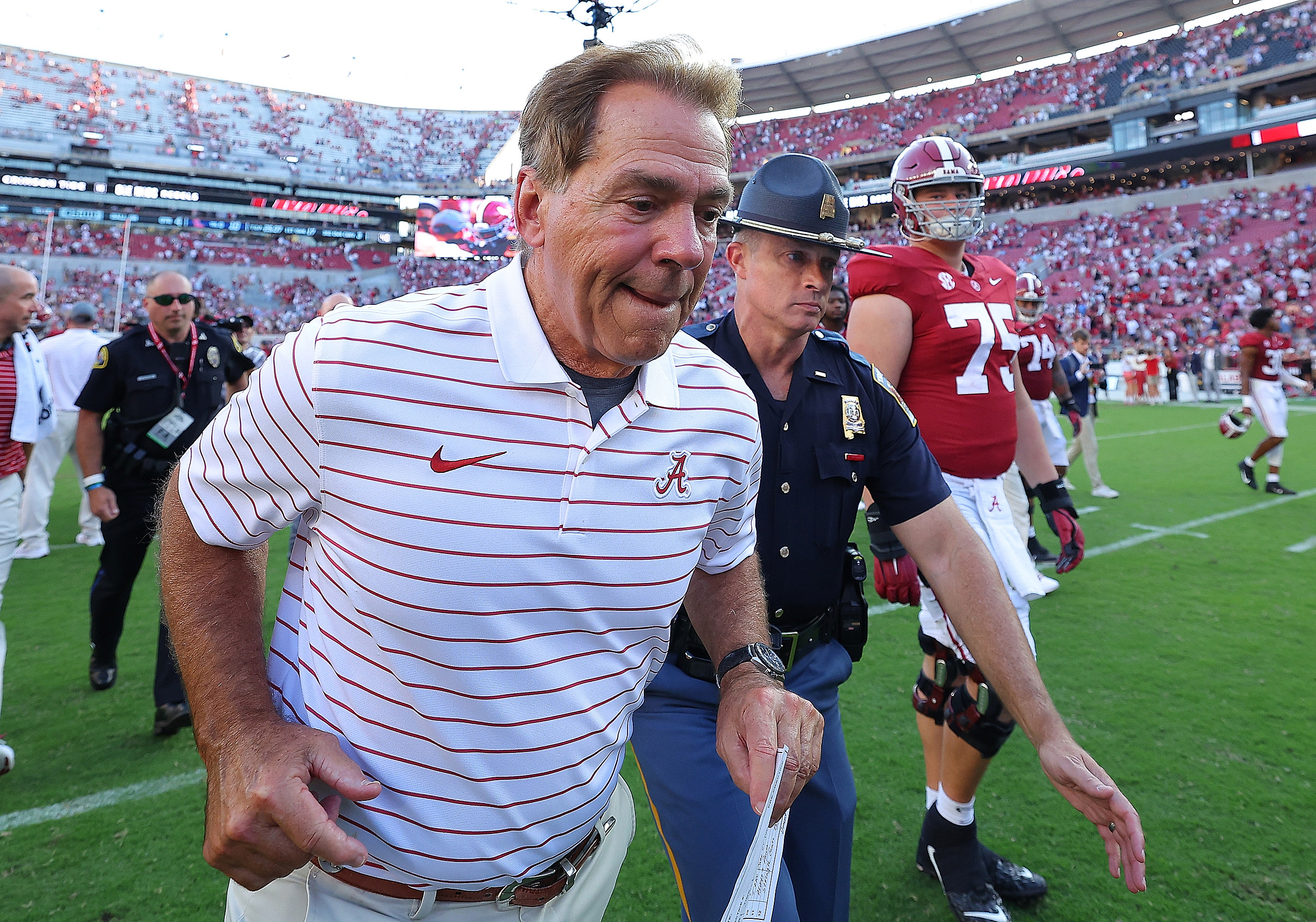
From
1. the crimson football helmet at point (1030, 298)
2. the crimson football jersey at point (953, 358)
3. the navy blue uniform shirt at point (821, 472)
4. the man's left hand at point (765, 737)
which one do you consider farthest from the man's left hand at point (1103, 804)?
the crimson football helmet at point (1030, 298)

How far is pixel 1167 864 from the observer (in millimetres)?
3033

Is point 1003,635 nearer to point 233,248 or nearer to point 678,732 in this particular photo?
point 678,732

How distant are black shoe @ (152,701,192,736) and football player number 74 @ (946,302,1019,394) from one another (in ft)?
13.3

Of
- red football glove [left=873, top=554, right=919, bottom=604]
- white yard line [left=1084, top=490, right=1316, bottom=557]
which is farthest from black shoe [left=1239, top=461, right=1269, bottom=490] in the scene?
red football glove [left=873, top=554, right=919, bottom=604]

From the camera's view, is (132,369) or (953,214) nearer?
(953,214)

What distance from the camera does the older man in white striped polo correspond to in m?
1.18

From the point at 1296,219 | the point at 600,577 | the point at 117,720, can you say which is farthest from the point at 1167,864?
the point at 1296,219

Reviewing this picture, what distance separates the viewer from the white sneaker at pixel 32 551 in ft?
24.5


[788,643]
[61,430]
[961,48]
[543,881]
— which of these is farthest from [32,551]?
[961,48]

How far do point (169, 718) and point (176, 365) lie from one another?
1.92 metres

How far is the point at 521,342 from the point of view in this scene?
1.27 metres

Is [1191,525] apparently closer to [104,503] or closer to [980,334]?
[980,334]

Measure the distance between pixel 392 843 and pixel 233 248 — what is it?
55466 mm

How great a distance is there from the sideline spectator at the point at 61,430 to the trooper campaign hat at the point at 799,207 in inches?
302
